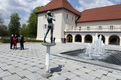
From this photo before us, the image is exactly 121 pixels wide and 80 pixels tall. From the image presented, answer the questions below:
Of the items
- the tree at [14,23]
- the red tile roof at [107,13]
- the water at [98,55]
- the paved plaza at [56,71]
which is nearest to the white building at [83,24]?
the red tile roof at [107,13]

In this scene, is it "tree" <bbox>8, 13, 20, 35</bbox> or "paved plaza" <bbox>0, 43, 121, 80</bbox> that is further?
"tree" <bbox>8, 13, 20, 35</bbox>

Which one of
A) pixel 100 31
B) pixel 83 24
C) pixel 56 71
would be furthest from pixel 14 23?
pixel 56 71

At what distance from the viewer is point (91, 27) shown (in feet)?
101

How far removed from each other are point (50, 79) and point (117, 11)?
3411 centimetres

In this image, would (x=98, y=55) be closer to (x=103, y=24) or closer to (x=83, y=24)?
(x=103, y=24)

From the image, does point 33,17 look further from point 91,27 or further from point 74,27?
point 91,27

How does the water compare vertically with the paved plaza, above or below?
below

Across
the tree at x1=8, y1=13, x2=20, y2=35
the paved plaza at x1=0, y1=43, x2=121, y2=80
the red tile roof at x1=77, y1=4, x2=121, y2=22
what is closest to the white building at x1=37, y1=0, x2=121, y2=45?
the red tile roof at x1=77, y1=4, x2=121, y2=22

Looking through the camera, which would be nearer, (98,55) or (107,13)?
(98,55)

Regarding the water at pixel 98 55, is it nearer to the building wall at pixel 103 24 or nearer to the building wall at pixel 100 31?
the building wall at pixel 100 31

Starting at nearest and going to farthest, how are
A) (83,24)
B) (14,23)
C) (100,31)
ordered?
(100,31) → (83,24) → (14,23)

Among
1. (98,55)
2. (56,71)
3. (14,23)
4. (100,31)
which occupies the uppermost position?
(14,23)

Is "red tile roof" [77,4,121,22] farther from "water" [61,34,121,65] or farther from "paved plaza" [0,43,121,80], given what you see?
"paved plaza" [0,43,121,80]

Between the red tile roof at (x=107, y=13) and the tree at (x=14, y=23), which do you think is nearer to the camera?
the red tile roof at (x=107, y=13)
